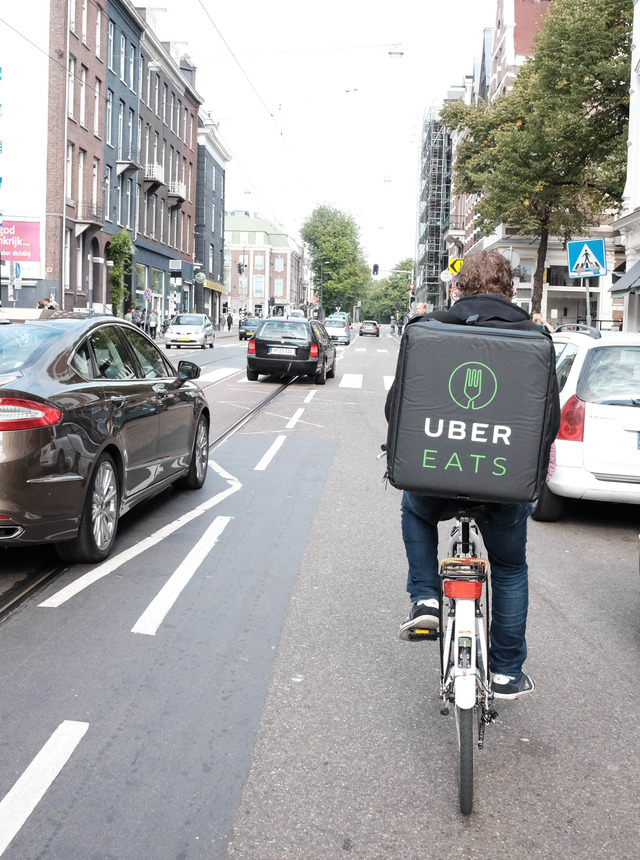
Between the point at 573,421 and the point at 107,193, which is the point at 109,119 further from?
the point at 573,421

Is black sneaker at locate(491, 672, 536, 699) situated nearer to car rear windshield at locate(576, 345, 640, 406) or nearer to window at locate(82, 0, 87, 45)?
car rear windshield at locate(576, 345, 640, 406)

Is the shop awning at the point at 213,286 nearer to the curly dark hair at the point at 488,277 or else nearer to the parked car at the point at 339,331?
the parked car at the point at 339,331

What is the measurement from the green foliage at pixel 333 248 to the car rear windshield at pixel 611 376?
10600 centimetres

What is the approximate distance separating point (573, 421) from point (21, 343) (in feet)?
13.7

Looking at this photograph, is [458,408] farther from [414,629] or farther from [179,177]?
[179,177]

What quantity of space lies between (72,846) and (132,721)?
0.93m

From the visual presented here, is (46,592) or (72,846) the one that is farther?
(46,592)

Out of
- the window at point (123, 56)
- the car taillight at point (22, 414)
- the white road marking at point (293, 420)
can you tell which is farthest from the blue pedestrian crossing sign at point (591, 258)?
the window at point (123, 56)

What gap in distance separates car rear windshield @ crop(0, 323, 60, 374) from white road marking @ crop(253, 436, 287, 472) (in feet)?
13.6

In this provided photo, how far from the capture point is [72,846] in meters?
2.82

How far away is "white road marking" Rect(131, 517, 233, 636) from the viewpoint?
16.3 feet

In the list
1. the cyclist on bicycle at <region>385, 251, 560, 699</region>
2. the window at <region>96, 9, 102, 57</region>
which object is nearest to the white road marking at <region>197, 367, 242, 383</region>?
the cyclist on bicycle at <region>385, 251, 560, 699</region>

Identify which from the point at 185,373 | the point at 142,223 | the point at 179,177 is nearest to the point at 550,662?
the point at 185,373

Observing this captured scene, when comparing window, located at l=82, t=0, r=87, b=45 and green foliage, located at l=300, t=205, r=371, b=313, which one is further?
green foliage, located at l=300, t=205, r=371, b=313
